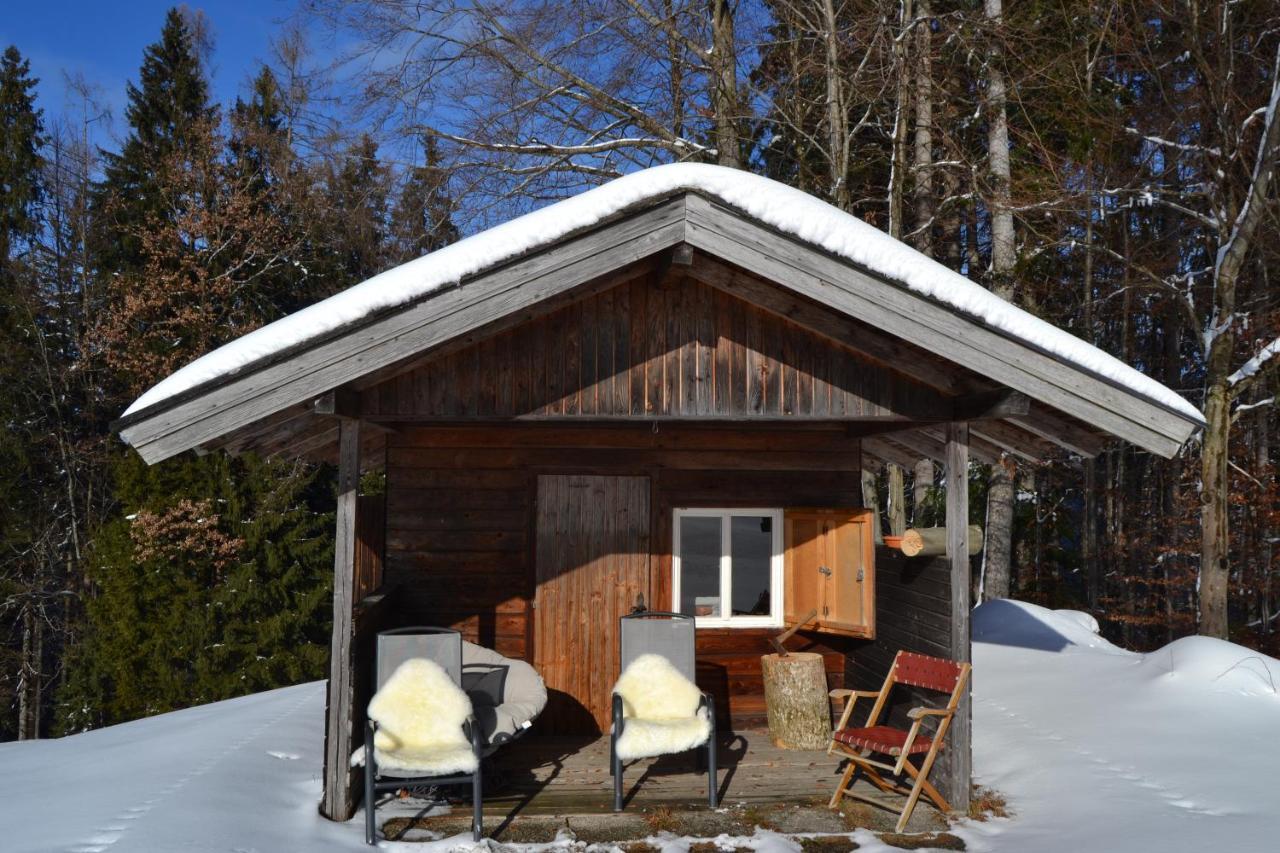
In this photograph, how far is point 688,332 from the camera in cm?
568

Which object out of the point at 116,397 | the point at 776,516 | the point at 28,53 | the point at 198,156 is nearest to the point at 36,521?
the point at 116,397

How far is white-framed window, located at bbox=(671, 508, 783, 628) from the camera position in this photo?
24.9 feet

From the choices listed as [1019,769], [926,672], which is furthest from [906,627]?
[1019,769]

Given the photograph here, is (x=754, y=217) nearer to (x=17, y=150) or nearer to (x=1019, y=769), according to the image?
(x=1019, y=769)

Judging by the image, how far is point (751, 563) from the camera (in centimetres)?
768

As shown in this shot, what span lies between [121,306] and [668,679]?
50.8 ft

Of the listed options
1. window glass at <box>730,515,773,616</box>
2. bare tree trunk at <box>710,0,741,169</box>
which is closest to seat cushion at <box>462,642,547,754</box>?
window glass at <box>730,515,773,616</box>

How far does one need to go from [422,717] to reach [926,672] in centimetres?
316

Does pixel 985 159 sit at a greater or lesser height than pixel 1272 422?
greater

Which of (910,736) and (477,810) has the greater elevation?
(910,736)

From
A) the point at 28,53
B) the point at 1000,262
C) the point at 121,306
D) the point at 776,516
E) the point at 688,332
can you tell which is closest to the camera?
the point at 688,332

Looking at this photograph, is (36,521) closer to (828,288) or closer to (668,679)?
(668,679)

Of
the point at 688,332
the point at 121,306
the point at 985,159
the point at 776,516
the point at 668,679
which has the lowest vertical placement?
the point at 668,679

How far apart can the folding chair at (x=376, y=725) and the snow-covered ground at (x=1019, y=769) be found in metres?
0.23
